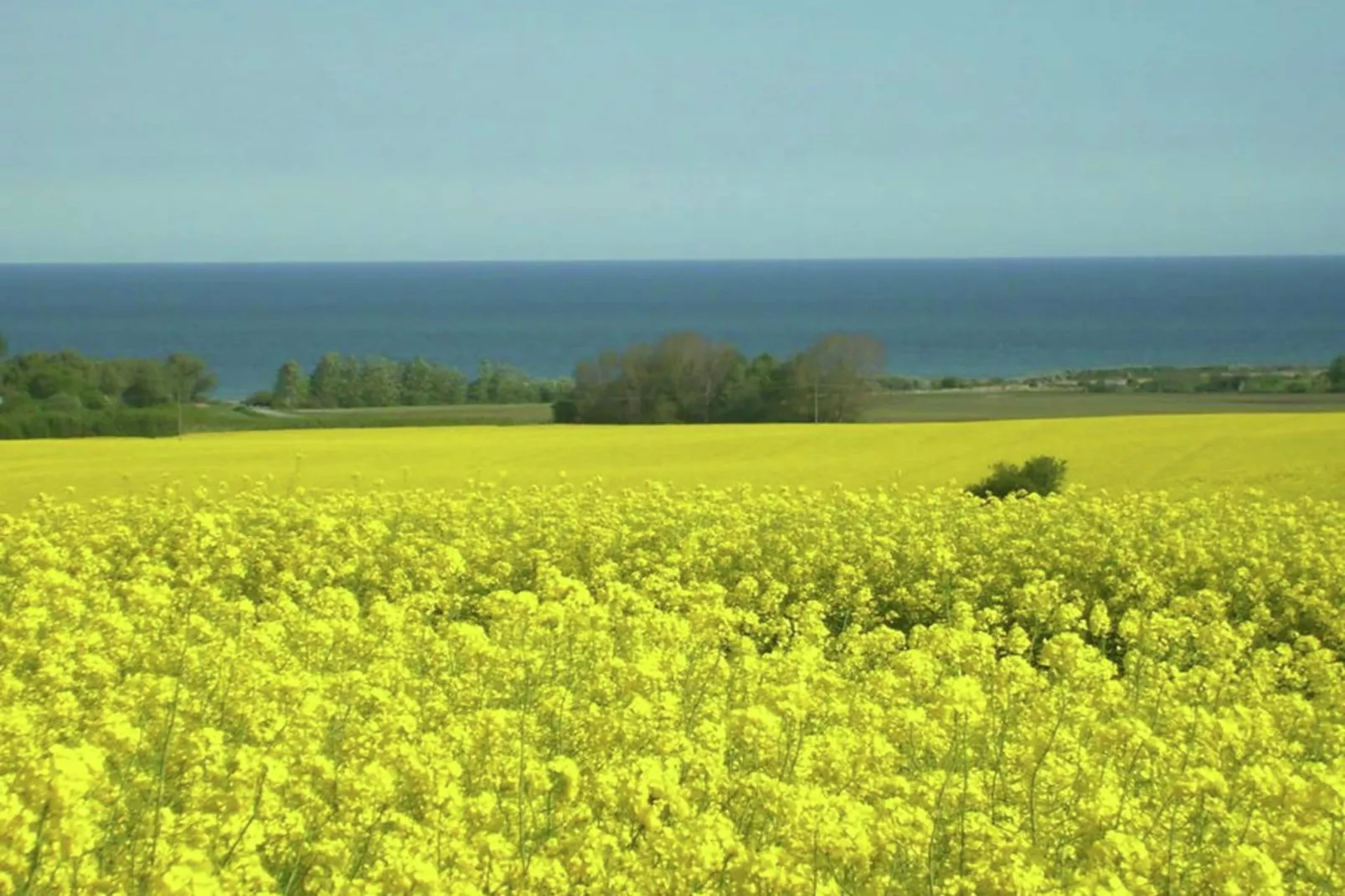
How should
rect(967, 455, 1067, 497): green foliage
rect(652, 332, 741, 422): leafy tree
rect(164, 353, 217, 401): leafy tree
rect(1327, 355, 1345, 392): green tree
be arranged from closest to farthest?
1. rect(967, 455, 1067, 497): green foliage
2. rect(652, 332, 741, 422): leafy tree
3. rect(164, 353, 217, 401): leafy tree
4. rect(1327, 355, 1345, 392): green tree

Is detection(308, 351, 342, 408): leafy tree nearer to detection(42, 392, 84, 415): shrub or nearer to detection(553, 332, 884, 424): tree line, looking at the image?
detection(42, 392, 84, 415): shrub

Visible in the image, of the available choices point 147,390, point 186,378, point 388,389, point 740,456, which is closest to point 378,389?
point 388,389

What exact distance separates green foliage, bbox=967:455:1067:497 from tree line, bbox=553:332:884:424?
1626cm

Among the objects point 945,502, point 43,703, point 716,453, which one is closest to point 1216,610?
point 945,502

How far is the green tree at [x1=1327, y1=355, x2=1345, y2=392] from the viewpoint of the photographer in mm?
39906

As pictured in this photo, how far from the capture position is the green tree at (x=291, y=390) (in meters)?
46.9

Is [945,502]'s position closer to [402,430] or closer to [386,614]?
[386,614]

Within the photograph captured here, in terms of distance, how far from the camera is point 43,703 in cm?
613

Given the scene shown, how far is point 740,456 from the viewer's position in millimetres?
24500

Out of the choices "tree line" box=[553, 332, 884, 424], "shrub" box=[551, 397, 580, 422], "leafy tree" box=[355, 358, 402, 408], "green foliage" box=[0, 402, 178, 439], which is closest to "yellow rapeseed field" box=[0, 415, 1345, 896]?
"green foliage" box=[0, 402, 178, 439]

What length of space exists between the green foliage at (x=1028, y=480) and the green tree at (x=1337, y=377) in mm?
24630

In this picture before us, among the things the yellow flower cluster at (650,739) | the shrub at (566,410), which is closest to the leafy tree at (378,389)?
the shrub at (566,410)

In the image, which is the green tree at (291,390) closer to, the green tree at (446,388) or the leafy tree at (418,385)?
the leafy tree at (418,385)

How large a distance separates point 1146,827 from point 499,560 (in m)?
7.92
